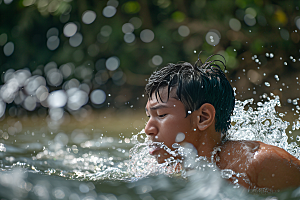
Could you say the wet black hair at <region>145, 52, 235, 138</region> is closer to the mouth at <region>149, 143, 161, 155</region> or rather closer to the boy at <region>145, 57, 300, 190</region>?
the boy at <region>145, 57, 300, 190</region>

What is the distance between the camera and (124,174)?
6.85ft

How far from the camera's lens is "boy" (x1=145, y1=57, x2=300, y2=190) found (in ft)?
5.44

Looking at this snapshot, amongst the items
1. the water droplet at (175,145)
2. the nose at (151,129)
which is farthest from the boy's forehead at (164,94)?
the water droplet at (175,145)

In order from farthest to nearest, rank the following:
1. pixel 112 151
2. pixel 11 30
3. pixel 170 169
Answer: pixel 11 30 < pixel 112 151 < pixel 170 169

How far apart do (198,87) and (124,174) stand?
0.79m

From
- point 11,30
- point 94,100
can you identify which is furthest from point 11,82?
point 94,100

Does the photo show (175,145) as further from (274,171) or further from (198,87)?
(274,171)

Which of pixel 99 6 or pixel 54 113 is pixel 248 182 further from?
pixel 99 6

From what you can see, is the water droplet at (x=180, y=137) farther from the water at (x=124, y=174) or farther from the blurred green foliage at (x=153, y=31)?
the blurred green foliage at (x=153, y=31)

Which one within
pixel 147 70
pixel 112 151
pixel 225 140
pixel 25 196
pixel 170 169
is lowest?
pixel 147 70

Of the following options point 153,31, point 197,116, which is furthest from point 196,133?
point 153,31

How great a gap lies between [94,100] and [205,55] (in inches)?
109

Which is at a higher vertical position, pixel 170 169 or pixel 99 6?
pixel 99 6

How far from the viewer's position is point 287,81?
20.4ft
